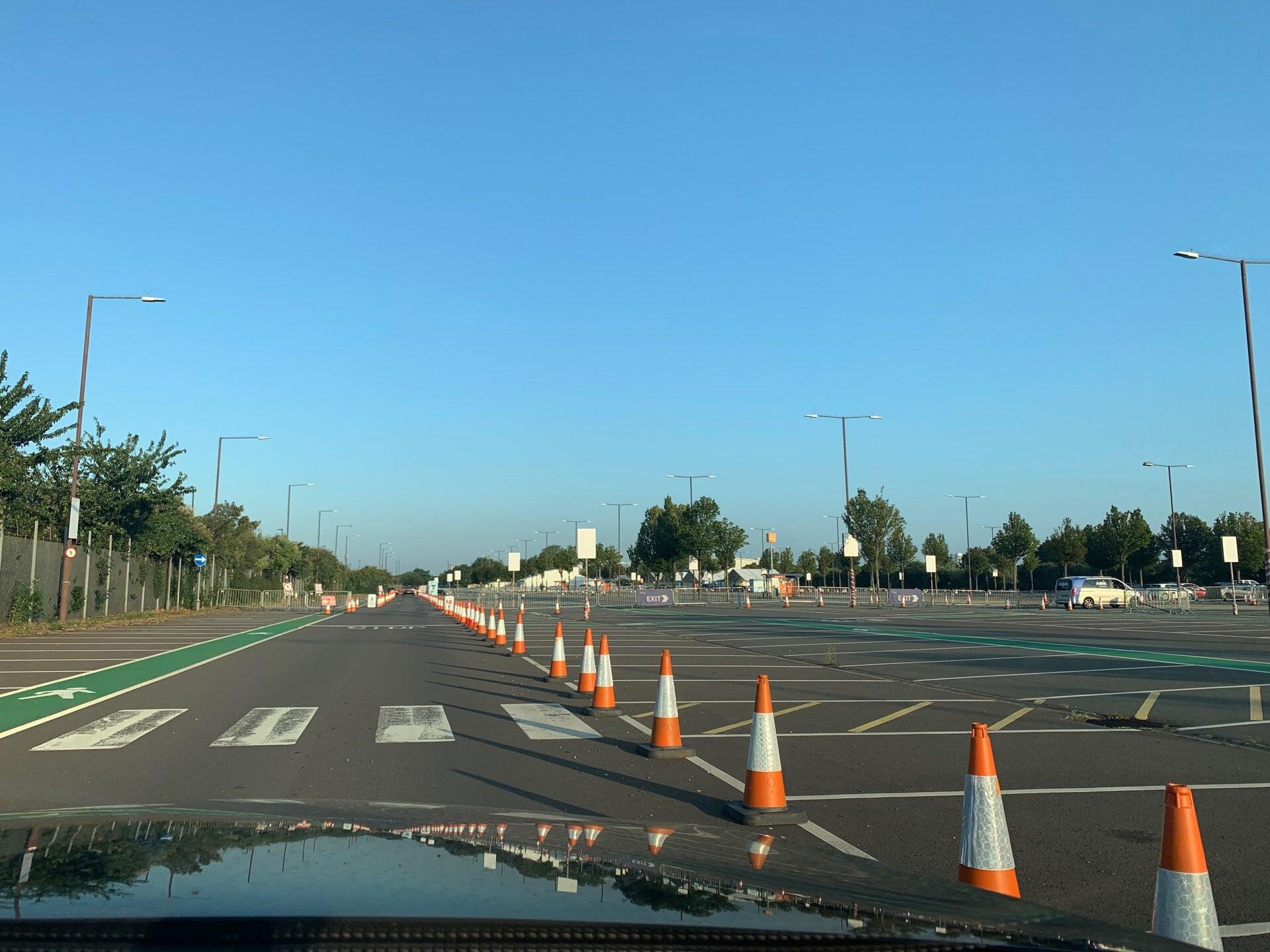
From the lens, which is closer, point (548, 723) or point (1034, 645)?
point (548, 723)

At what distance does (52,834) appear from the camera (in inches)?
133

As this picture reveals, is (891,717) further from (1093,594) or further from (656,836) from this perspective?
(1093,594)

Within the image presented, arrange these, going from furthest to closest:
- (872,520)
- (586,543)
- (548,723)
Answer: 1. (872,520)
2. (586,543)
3. (548,723)

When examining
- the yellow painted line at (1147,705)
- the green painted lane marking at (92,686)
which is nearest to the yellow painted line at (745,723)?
the yellow painted line at (1147,705)

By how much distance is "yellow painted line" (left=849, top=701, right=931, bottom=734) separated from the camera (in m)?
11.3

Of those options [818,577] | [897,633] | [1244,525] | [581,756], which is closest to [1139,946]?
[581,756]

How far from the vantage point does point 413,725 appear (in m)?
11.4

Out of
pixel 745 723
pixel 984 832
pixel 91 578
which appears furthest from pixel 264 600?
pixel 984 832

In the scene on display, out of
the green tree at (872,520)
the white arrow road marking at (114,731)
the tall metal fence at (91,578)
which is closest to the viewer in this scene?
the white arrow road marking at (114,731)

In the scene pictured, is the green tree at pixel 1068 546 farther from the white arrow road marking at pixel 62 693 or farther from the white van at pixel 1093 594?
the white arrow road marking at pixel 62 693

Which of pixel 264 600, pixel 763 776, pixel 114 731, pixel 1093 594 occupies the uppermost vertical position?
pixel 1093 594

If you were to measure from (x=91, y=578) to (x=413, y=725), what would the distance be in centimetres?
2821

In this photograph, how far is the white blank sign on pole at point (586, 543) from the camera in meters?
41.3

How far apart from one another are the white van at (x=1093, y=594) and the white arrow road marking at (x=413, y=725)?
46011 mm
